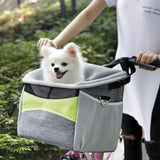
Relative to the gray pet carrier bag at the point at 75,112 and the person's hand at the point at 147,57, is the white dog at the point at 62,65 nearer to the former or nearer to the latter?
the gray pet carrier bag at the point at 75,112

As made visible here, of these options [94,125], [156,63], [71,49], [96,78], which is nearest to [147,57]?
[156,63]

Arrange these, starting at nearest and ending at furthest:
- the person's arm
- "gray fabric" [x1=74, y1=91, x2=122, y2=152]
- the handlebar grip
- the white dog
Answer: "gray fabric" [x1=74, y1=91, x2=122, y2=152] < the handlebar grip < the white dog < the person's arm

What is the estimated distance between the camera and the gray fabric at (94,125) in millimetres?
1530

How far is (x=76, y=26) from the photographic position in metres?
2.20

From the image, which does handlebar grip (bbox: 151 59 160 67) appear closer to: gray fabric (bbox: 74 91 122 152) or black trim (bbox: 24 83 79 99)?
gray fabric (bbox: 74 91 122 152)

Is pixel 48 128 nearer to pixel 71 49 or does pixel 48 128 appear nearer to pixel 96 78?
pixel 96 78

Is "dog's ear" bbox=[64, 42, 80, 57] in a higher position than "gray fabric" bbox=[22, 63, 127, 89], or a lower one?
higher

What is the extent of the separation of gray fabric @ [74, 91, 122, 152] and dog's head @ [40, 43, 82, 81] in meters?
0.53

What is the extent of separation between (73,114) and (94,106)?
12cm

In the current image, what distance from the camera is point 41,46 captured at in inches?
85.9

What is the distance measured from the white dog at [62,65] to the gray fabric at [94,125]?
19.5 inches

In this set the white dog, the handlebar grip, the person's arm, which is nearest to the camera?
the handlebar grip

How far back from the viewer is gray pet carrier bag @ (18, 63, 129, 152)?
1.54 metres

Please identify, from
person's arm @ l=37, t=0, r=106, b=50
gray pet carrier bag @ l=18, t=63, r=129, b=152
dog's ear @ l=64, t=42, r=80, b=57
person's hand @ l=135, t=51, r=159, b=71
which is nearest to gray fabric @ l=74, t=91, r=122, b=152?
gray pet carrier bag @ l=18, t=63, r=129, b=152
